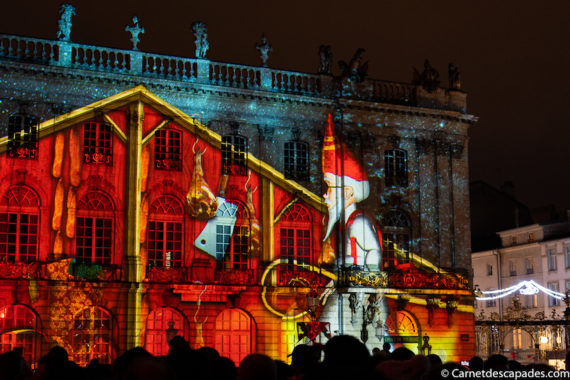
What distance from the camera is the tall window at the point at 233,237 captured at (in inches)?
1364

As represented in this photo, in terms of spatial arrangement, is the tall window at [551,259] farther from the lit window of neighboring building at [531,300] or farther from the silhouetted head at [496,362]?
the silhouetted head at [496,362]

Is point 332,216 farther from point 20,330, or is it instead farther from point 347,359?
point 347,359

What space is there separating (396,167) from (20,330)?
16.0m

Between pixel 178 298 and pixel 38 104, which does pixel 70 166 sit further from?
pixel 178 298

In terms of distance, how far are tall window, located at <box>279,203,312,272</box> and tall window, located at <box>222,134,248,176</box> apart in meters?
2.48

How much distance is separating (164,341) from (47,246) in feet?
17.3

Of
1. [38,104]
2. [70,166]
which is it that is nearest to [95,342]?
[70,166]

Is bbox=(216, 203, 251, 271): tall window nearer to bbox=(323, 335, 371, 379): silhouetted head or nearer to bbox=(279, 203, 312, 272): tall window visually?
bbox=(279, 203, 312, 272): tall window

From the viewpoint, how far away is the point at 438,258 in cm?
3784

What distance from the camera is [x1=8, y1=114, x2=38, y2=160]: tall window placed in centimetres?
3250

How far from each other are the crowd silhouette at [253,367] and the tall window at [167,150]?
916 inches

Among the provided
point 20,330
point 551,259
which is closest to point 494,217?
point 551,259

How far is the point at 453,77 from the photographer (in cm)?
4019

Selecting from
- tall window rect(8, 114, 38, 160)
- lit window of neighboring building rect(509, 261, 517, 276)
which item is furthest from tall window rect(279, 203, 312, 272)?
lit window of neighboring building rect(509, 261, 517, 276)
